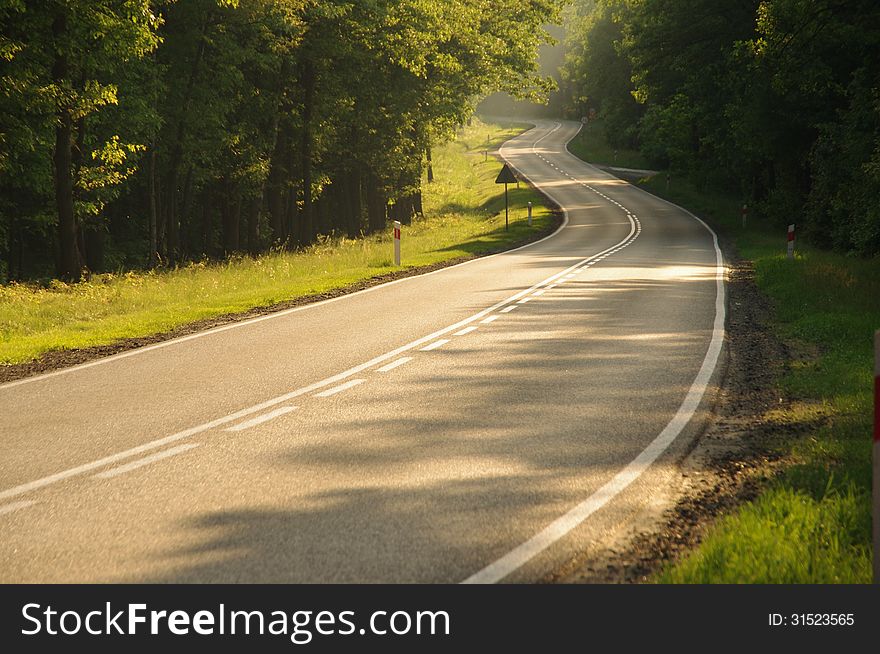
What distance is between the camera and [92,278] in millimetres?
24734

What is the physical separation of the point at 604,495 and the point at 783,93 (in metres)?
26.3

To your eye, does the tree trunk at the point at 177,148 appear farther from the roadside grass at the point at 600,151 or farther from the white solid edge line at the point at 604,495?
the roadside grass at the point at 600,151

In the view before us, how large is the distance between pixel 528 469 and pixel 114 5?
19381 mm

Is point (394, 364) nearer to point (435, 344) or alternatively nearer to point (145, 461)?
point (435, 344)

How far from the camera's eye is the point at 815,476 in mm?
6664

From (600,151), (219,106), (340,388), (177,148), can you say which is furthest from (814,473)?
(600,151)

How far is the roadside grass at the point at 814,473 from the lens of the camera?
498cm

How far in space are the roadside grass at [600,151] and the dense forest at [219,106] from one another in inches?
1687

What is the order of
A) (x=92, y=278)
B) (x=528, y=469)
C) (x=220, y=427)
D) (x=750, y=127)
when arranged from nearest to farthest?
(x=528, y=469) → (x=220, y=427) → (x=92, y=278) → (x=750, y=127)

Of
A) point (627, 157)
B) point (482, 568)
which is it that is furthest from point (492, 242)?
point (627, 157)

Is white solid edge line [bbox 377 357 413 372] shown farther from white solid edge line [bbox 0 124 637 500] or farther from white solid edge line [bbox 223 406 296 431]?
white solid edge line [bbox 223 406 296 431]

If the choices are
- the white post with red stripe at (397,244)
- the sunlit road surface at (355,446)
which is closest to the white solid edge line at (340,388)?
the sunlit road surface at (355,446)

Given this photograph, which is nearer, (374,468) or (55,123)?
(374,468)

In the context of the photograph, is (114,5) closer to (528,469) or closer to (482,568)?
(528,469)
